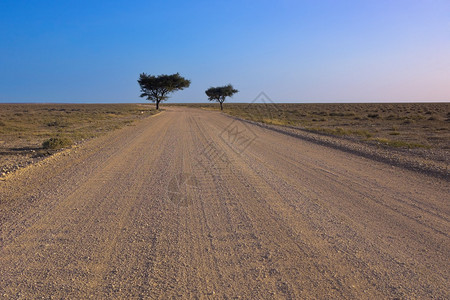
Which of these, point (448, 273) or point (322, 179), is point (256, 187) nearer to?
point (322, 179)

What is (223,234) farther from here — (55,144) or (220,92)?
(220,92)

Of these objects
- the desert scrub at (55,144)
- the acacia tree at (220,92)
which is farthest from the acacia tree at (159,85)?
the desert scrub at (55,144)

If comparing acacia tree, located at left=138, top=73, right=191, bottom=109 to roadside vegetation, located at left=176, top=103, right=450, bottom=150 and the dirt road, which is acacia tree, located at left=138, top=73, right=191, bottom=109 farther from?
the dirt road

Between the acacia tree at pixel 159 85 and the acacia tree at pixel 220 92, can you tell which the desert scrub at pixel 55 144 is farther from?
the acacia tree at pixel 220 92

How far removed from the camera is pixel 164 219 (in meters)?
5.51

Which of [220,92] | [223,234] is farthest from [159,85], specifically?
[223,234]

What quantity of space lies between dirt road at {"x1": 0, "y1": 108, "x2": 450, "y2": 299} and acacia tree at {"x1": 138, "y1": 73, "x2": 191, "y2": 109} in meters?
63.1

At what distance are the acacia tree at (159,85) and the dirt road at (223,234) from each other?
2485 inches

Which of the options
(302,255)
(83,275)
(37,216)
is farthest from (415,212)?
(37,216)

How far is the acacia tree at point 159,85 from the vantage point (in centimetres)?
7000

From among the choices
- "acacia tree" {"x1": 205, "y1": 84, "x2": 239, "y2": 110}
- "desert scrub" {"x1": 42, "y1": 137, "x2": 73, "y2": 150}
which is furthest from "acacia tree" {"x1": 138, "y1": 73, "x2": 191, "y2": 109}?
"desert scrub" {"x1": 42, "y1": 137, "x2": 73, "y2": 150}

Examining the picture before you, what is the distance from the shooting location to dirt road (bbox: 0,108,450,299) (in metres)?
3.52

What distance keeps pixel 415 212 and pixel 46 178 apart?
8044 mm

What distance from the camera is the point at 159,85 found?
70125 mm
